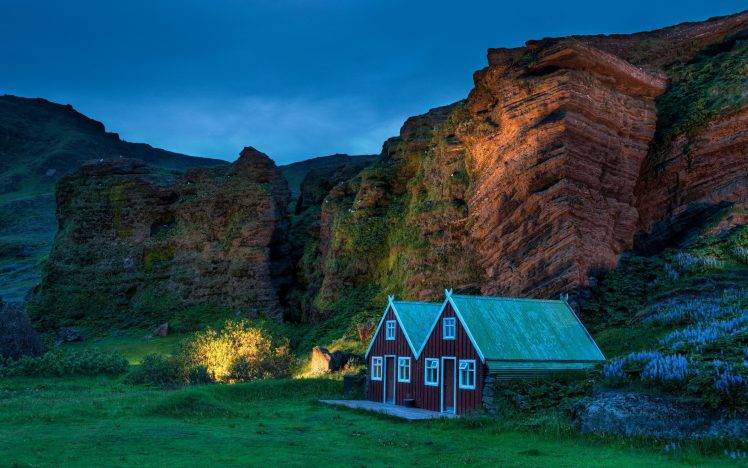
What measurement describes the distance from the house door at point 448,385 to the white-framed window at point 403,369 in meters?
3.83

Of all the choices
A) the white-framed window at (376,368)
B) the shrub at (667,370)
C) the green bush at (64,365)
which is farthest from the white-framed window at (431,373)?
the green bush at (64,365)

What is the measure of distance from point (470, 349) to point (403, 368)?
7.17 metres

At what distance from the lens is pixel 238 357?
50781 millimetres

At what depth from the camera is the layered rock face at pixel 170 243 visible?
81.6 metres

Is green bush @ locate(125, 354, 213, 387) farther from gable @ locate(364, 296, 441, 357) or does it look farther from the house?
the house

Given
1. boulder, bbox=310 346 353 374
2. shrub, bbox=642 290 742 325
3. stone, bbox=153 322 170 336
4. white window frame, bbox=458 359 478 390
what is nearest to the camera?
white window frame, bbox=458 359 478 390

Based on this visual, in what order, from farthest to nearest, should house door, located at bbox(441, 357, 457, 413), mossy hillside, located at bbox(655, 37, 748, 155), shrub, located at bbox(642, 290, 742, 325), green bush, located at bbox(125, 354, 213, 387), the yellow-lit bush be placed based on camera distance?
mossy hillside, located at bbox(655, 37, 748, 155) → the yellow-lit bush → green bush, located at bbox(125, 354, 213, 387) → shrub, located at bbox(642, 290, 742, 325) → house door, located at bbox(441, 357, 457, 413)

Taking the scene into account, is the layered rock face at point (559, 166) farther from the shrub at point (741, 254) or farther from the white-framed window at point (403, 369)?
the white-framed window at point (403, 369)

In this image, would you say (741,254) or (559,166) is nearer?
(741,254)

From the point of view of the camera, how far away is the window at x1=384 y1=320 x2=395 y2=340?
41156 mm

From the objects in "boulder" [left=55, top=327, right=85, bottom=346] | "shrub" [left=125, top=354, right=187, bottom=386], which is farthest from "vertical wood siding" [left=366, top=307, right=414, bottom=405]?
"boulder" [left=55, top=327, right=85, bottom=346]

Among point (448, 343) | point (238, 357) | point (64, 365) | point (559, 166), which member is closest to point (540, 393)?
point (448, 343)

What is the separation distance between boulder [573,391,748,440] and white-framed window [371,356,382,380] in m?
17.5

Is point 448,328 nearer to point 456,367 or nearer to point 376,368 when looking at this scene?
point 456,367
